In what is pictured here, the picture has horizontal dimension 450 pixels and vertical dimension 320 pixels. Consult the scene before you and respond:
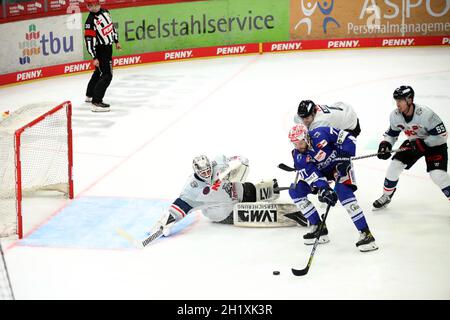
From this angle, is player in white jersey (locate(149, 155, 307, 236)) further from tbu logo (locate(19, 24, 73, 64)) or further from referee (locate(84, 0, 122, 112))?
tbu logo (locate(19, 24, 73, 64))

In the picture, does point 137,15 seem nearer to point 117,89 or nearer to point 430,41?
point 117,89

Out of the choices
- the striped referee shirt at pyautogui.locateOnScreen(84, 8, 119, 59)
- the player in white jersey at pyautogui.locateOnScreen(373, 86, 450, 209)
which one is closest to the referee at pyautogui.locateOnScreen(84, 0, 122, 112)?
the striped referee shirt at pyautogui.locateOnScreen(84, 8, 119, 59)

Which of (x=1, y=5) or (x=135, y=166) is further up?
(x=1, y=5)

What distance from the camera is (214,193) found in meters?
8.66

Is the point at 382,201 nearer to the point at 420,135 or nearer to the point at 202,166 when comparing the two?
the point at 420,135

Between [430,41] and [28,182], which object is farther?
[430,41]

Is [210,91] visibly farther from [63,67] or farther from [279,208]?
[279,208]

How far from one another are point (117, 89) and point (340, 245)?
8025 mm

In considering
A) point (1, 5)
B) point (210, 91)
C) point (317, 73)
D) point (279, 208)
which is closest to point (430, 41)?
point (317, 73)

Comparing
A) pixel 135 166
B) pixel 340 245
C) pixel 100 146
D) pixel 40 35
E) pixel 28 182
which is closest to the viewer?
Answer: pixel 340 245

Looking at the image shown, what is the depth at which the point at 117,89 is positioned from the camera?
15.5m

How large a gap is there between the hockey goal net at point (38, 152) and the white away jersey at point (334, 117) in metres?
2.61

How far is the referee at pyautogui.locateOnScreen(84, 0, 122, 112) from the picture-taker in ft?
44.3

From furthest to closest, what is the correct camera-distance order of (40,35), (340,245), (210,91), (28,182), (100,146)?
(40,35), (210,91), (100,146), (28,182), (340,245)
